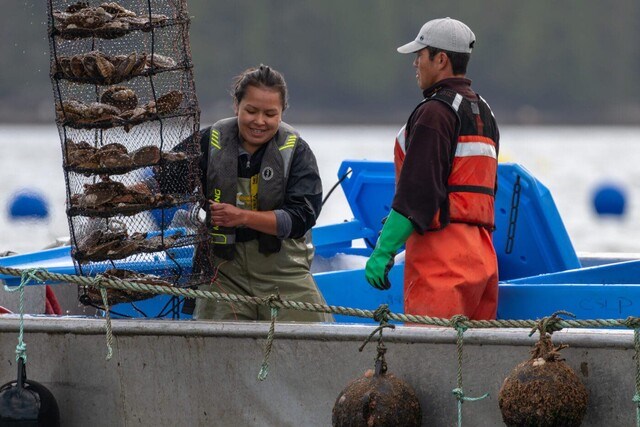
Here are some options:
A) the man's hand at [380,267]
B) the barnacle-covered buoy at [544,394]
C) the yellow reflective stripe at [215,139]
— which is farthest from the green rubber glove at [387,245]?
the barnacle-covered buoy at [544,394]

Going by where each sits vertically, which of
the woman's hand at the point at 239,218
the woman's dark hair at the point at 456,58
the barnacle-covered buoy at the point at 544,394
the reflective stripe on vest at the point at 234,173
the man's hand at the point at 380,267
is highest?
the woman's dark hair at the point at 456,58

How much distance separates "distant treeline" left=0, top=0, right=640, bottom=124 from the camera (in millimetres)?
57344

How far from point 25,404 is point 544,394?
2174mm

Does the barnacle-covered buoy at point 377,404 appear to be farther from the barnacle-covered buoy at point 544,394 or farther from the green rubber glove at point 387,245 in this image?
the green rubber glove at point 387,245

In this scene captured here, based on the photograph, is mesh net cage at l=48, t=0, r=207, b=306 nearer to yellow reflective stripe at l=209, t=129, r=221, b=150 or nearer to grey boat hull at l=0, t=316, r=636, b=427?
yellow reflective stripe at l=209, t=129, r=221, b=150

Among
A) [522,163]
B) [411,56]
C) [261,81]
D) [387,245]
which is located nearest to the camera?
[387,245]

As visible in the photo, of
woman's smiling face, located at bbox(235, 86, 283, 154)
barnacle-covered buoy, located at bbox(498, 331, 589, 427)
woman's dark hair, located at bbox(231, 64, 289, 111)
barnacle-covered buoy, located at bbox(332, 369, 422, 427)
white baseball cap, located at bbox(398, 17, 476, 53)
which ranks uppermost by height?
white baseball cap, located at bbox(398, 17, 476, 53)

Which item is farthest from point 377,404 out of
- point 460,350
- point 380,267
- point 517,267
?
point 517,267

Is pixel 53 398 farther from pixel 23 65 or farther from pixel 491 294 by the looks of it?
pixel 23 65

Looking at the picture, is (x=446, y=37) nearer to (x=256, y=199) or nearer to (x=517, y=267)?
(x=256, y=199)

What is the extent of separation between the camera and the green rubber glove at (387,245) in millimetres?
6117

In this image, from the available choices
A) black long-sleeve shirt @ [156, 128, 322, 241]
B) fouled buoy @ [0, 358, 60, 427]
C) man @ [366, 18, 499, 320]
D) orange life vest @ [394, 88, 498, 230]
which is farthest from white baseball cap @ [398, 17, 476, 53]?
fouled buoy @ [0, 358, 60, 427]

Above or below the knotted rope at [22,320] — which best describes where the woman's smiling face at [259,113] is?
above

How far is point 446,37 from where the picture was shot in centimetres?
629
